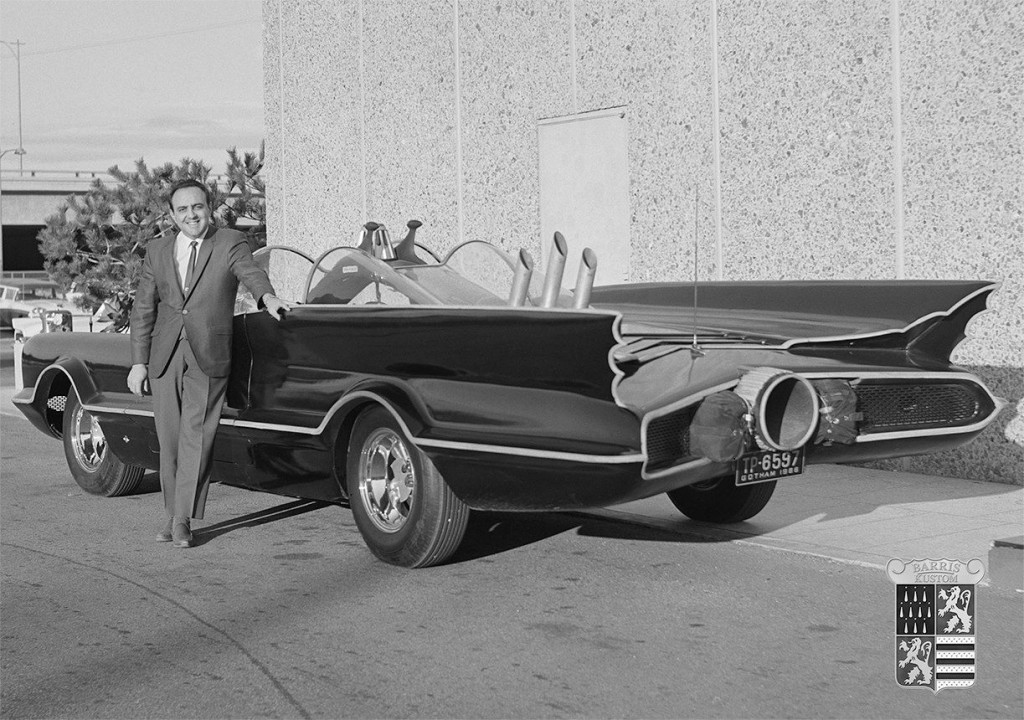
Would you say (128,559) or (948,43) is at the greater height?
(948,43)

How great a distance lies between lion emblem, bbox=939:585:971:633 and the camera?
483 centimetres

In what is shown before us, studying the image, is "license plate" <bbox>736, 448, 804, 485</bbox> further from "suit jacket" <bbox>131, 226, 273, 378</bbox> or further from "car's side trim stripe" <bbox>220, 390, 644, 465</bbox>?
"suit jacket" <bbox>131, 226, 273, 378</bbox>

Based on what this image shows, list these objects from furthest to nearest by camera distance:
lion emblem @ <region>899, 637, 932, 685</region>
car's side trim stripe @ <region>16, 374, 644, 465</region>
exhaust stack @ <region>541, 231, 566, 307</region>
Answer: exhaust stack @ <region>541, 231, 566, 307</region> → car's side trim stripe @ <region>16, 374, 644, 465</region> → lion emblem @ <region>899, 637, 932, 685</region>

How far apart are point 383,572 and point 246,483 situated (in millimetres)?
1216

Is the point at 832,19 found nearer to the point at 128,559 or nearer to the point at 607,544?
the point at 607,544

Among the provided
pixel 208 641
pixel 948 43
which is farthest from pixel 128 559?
pixel 948 43

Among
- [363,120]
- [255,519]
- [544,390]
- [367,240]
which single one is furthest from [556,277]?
[363,120]

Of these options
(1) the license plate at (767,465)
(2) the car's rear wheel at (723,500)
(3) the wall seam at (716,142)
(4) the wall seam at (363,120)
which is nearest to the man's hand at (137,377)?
(2) the car's rear wheel at (723,500)

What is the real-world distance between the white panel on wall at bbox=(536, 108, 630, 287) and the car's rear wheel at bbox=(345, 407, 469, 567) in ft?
18.0

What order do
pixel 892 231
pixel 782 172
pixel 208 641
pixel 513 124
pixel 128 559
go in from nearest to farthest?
pixel 208 641
pixel 128 559
pixel 892 231
pixel 782 172
pixel 513 124

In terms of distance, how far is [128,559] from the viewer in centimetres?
655

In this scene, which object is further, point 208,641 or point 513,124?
point 513,124

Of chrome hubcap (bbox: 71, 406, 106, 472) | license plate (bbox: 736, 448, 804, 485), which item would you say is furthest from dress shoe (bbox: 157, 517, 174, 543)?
license plate (bbox: 736, 448, 804, 485)

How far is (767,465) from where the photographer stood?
5.60m
